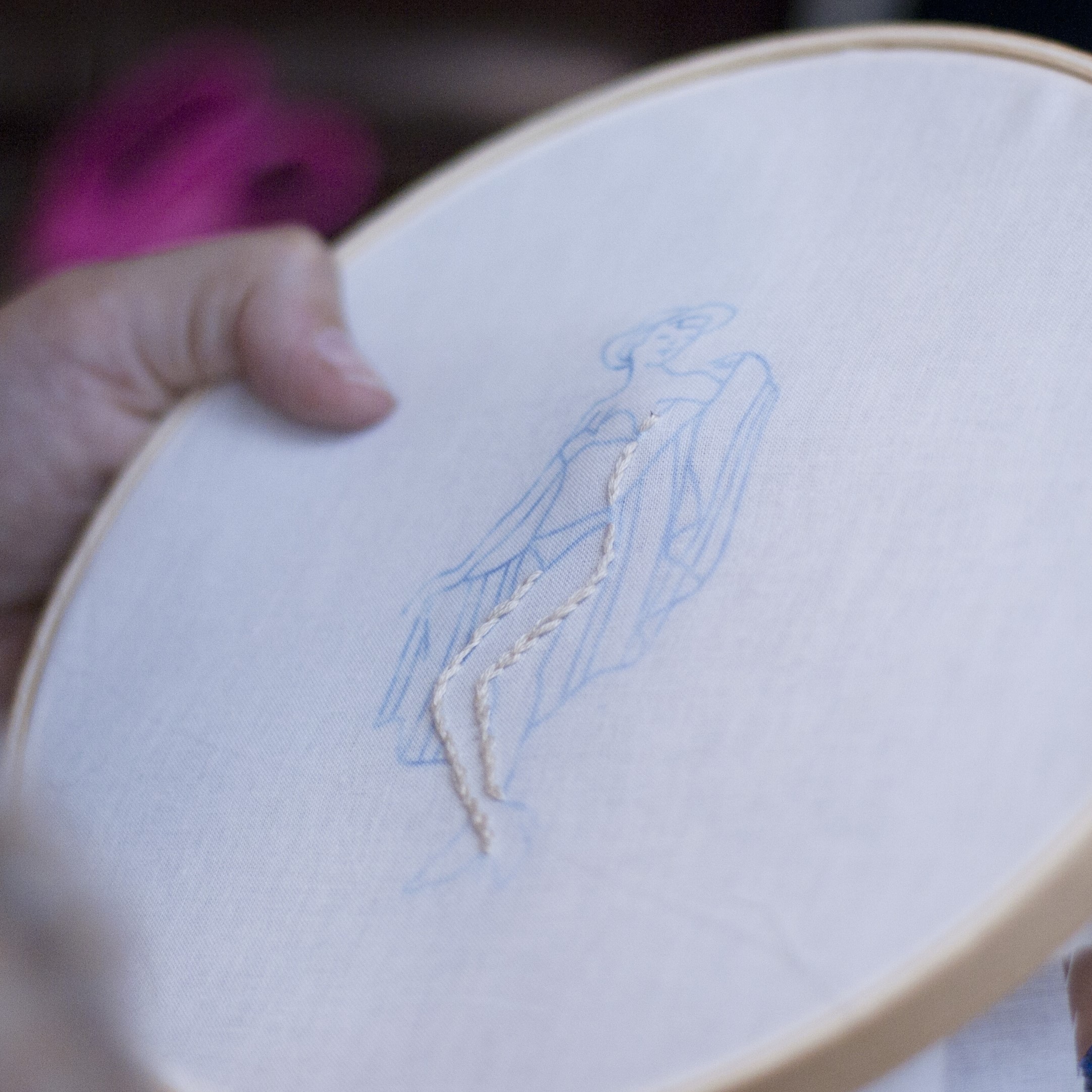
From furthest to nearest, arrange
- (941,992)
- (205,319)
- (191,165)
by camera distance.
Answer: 1. (191,165)
2. (205,319)
3. (941,992)

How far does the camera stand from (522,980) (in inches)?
14.6

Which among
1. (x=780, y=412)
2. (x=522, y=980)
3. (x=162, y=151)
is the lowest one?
(x=162, y=151)

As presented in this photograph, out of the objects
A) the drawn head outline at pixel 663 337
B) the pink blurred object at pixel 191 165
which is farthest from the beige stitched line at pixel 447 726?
the pink blurred object at pixel 191 165

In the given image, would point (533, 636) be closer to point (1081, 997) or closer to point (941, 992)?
point (941, 992)

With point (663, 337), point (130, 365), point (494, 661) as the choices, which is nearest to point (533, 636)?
point (494, 661)

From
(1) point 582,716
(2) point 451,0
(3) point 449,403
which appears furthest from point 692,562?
(2) point 451,0

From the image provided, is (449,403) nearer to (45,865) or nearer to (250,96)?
(45,865)

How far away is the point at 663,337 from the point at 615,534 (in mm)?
99

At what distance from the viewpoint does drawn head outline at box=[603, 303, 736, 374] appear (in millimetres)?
479

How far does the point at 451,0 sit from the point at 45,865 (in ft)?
3.85

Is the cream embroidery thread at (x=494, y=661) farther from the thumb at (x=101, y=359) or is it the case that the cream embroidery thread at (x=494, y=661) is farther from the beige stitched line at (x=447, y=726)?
the thumb at (x=101, y=359)

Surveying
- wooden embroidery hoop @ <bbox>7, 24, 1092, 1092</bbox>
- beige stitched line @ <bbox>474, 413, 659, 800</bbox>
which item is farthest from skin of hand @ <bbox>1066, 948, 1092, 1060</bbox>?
beige stitched line @ <bbox>474, 413, 659, 800</bbox>

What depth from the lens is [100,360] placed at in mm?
741

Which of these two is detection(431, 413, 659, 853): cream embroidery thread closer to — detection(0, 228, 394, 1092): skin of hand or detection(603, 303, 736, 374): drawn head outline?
detection(603, 303, 736, 374): drawn head outline
